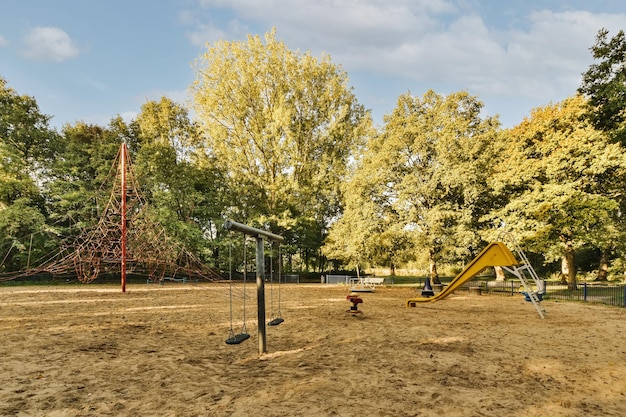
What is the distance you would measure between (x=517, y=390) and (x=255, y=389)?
158 inches

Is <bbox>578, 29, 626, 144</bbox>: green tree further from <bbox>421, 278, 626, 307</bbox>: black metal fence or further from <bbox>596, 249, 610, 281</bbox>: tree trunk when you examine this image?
<bbox>596, 249, 610, 281</bbox>: tree trunk

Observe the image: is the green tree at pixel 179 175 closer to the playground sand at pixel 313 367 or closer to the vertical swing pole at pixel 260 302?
the playground sand at pixel 313 367

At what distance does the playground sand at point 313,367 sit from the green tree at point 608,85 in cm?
940

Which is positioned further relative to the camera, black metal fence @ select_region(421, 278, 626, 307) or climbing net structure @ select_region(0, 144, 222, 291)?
climbing net structure @ select_region(0, 144, 222, 291)

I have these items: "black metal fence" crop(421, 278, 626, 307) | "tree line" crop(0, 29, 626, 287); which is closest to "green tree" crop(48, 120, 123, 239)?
"tree line" crop(0, 29, 626, 287)

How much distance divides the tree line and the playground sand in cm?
1206

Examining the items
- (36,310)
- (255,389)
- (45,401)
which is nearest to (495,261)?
(255,389)

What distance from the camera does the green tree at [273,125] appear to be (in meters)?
32.5

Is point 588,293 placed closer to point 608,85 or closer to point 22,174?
point 608,85

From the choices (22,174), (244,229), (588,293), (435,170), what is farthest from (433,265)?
(22,174)

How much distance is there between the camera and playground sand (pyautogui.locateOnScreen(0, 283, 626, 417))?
4.92m

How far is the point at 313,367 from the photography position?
666 centimetres

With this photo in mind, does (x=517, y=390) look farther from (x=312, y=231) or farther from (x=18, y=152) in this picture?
(x=18, y=152)

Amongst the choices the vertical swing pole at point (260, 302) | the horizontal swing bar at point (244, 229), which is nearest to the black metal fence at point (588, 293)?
the vertical swing pole at point (260, 302)
